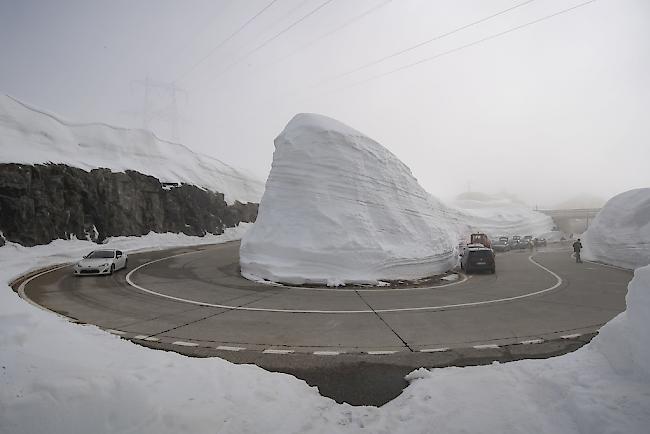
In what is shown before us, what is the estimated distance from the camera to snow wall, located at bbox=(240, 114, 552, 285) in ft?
51.5

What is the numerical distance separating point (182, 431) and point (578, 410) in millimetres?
3957

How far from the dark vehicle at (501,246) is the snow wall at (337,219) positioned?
18.3 m

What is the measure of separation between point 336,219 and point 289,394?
1251 cm

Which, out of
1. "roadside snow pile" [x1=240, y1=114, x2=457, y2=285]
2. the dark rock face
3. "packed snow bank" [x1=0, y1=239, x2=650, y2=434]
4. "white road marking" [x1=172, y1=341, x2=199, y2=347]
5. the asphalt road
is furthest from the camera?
the dark rock face

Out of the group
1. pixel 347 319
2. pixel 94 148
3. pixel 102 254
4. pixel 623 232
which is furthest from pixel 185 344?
pixel 94 148

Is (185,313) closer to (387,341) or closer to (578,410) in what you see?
(387,341)

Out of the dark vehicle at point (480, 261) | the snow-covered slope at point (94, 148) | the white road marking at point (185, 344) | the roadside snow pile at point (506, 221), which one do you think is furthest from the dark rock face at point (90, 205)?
the roadside snow pile at point (506, 221)

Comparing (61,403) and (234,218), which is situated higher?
(234,218)

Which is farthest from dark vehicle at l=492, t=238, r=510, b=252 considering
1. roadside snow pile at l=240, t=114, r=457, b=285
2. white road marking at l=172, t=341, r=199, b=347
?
white road marking at l=172, t=341, r=199, b=347

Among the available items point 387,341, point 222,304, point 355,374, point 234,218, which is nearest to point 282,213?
point 222,304

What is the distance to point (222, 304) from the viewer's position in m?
10.9

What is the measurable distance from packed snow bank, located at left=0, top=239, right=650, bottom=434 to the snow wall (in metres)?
9.90

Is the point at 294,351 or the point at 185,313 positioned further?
the point at 185,313

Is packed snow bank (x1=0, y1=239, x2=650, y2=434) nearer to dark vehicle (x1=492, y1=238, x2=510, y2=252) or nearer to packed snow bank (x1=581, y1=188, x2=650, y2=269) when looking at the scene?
packed snow bank (x1=581, y1=188, x2=650, y2=269)
